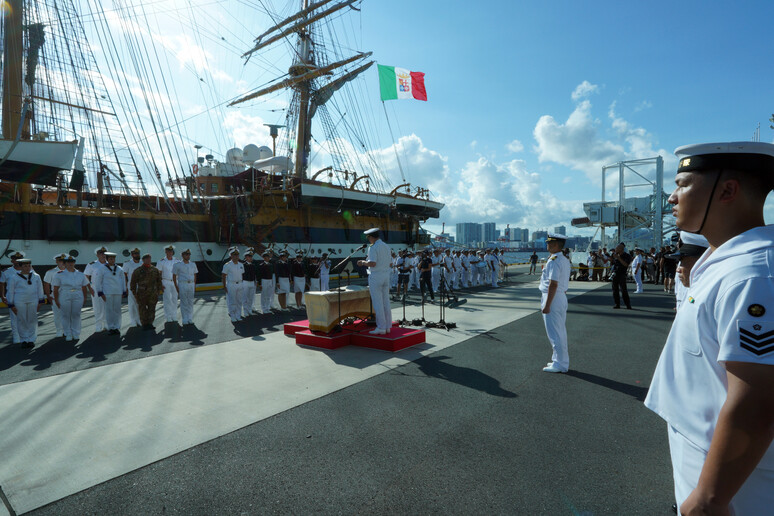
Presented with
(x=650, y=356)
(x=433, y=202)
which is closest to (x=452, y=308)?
(x=650, y=356)

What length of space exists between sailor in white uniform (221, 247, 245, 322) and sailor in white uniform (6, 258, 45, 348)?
3544 mm

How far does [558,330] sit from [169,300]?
9.12m

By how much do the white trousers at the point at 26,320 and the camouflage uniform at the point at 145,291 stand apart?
1735 millimetres

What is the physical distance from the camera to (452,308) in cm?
1150

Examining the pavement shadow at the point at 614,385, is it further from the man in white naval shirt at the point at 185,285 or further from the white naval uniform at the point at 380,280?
the man in white naval shirt at the point at 185,285

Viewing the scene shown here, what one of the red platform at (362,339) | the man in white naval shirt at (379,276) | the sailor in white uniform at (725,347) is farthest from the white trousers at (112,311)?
the sailor in white uniform at (725,347)

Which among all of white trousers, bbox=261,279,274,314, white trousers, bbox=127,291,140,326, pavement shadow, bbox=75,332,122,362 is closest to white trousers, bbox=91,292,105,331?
pavement shadow, bbox=75,332,122,362

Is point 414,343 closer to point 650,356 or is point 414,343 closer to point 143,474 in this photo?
point 650,356

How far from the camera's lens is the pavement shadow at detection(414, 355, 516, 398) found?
4.48 m

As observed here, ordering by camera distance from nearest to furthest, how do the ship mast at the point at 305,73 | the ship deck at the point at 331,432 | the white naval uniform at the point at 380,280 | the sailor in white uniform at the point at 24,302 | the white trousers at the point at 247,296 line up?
the ship deck at the point at 331,432, the white naval uniform at the point at 380,280, the sailor in white uniform at the point at 24,302, the white trousers at the point at 247,296, the ship mast at the point at 305,73

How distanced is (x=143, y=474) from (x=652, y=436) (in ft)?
13.8

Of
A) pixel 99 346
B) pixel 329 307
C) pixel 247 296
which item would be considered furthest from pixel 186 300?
pixel 329 307

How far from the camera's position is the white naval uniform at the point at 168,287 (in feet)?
31.1

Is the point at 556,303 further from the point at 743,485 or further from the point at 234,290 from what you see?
the point at 234,290
